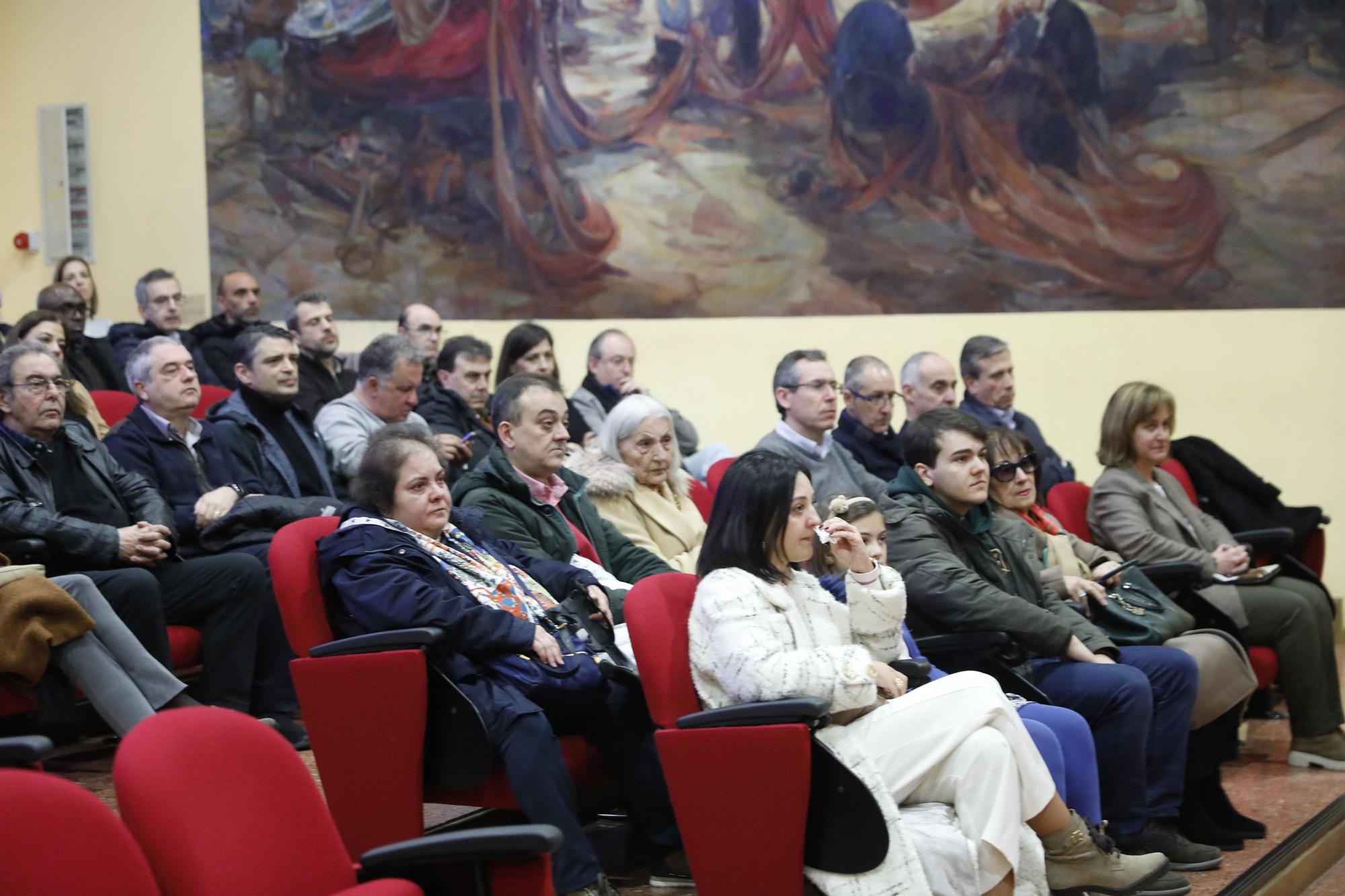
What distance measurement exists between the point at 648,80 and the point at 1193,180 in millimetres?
2898

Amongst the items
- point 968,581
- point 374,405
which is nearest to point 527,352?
point 374,405

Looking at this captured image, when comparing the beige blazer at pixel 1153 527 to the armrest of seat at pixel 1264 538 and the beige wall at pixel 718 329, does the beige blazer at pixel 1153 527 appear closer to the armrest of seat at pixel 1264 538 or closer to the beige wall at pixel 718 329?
the armrest of seat at pixel 1264 538

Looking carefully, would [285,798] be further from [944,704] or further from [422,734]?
[944,704]

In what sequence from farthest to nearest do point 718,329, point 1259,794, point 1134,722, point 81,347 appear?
point 718,329
point 81,347
point 1259,794
point 1134,722

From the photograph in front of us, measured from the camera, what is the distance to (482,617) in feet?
10.8

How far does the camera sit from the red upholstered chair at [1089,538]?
4.78 m

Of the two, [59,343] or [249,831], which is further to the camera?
[59,343]

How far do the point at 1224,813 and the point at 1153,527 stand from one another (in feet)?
4.32

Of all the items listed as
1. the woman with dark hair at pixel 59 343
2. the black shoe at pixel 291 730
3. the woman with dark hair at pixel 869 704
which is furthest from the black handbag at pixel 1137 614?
the woman with dark hair at pixel 59 343

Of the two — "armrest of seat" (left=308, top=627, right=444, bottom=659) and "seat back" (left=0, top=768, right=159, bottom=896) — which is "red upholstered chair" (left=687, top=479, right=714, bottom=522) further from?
"seat back" (left=0, top=768, right=159, bottom=896)

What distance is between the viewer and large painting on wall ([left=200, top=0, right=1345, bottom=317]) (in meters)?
6.94

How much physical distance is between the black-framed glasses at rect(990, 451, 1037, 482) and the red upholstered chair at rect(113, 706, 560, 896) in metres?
2.55

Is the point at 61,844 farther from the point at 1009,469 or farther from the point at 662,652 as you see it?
the point at 1009,469

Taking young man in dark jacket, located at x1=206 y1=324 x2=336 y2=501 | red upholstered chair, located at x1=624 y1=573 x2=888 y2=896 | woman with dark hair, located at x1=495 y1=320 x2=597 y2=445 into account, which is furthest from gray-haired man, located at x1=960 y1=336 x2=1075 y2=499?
red upholstered chair, located at x1=624 y1=573 x2=888 y2=896
